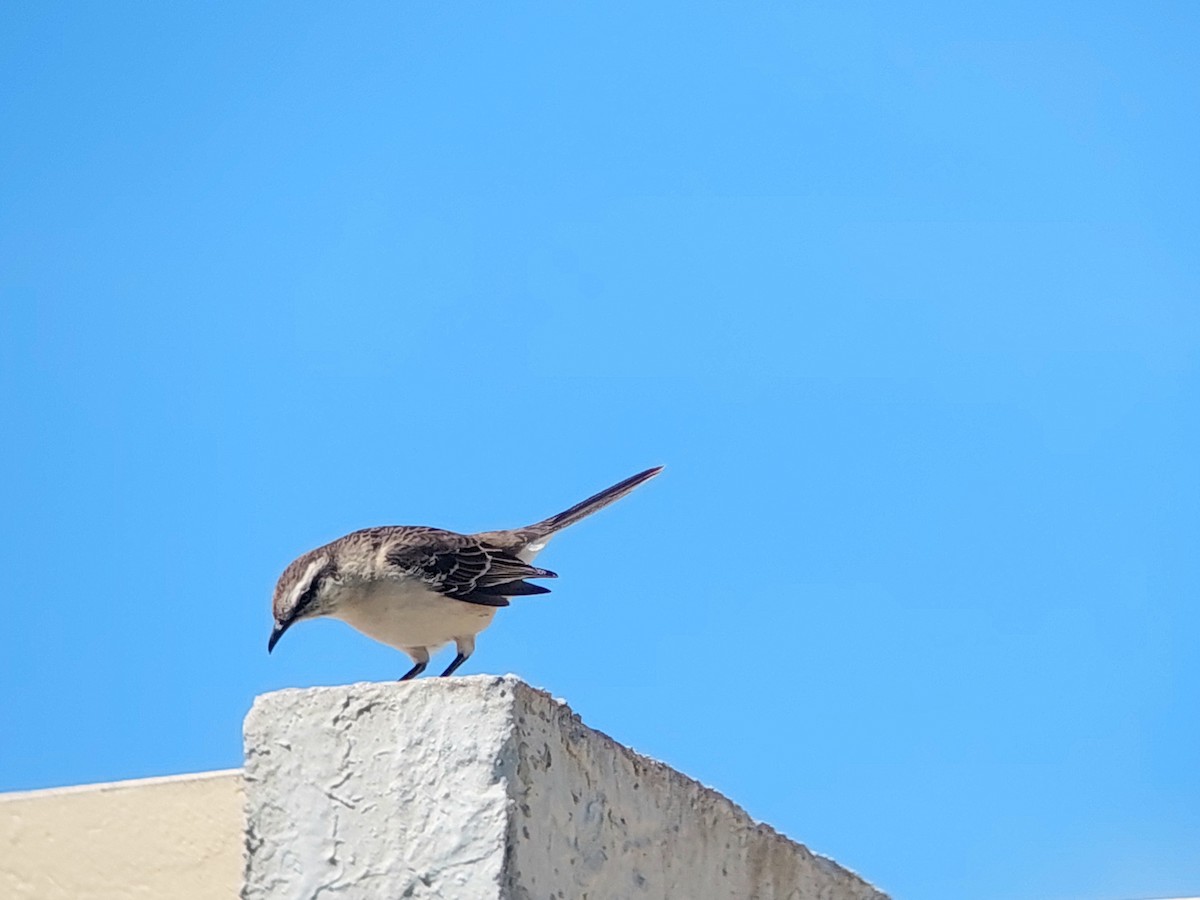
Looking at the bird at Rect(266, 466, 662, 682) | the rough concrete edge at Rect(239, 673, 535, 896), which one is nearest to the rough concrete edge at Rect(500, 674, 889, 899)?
the rough concrete edge at Rect(239, 673, 535, 896)

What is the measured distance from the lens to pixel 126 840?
390 centimetres

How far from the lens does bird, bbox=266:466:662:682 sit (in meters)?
6.69

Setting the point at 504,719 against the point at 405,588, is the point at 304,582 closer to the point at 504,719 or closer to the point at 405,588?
the point at 405,588

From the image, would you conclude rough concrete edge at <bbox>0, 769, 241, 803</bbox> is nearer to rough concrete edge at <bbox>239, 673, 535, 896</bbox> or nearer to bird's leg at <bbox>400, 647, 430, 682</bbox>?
rough concrete edge at <bbox>239, 673, 535, 896</bbox>

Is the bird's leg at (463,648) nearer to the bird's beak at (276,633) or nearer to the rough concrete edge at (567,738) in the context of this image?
the bird's beak at (276,633)

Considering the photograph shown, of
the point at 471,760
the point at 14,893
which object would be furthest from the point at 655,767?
the point at 14,893

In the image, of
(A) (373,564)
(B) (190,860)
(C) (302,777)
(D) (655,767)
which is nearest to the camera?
(C) (302,777)

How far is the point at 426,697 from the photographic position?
2955mm

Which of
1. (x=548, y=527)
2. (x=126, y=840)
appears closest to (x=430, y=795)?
(x=126, y=840)

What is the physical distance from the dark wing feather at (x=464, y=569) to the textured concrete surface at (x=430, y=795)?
3588mm

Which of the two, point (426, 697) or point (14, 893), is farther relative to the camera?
point (14, 893)

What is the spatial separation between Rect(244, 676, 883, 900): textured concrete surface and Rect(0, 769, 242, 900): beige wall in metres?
0.63

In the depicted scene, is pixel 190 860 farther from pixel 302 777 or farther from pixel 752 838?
pixel 752 838

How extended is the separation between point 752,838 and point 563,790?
44.1 inches
